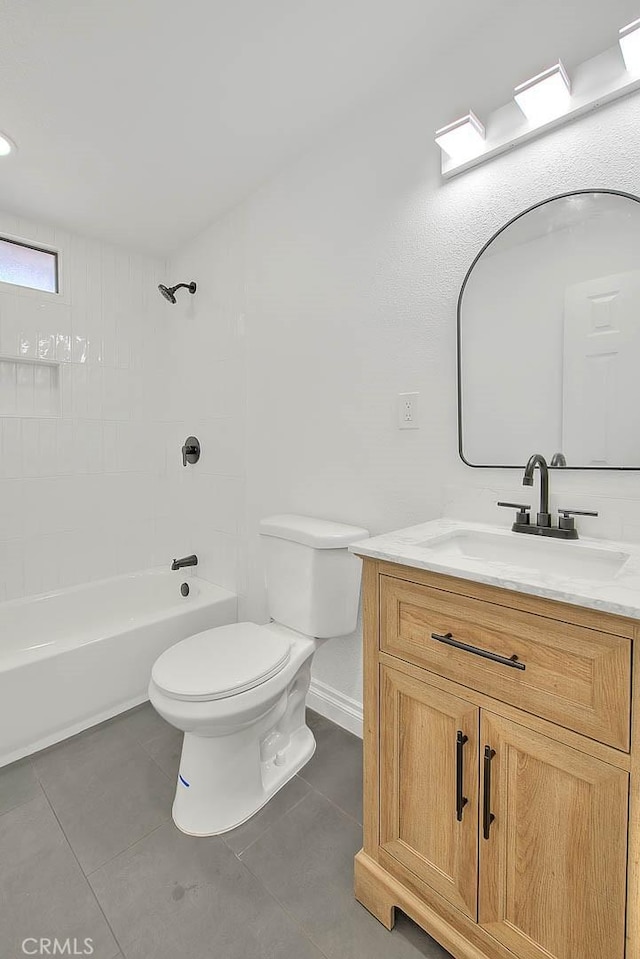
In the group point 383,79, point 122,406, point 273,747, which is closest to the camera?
point 383,79

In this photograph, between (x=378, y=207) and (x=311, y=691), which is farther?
(x=311, y=691)

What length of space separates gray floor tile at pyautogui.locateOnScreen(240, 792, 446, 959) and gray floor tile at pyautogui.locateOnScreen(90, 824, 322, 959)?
0.04 meters

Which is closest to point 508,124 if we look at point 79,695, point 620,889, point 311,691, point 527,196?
point 527,196

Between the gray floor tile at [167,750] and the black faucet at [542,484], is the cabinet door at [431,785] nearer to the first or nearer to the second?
the black faucet at [542,484]

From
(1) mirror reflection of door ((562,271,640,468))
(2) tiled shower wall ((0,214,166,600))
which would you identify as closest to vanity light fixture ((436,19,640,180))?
(1) mirror reflection of door ((562,271,640,468))

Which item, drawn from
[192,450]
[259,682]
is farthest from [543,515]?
[192,450]

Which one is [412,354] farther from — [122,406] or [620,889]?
[122,406]

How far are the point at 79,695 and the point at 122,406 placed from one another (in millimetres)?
1574

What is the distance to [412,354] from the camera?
1.56 meters

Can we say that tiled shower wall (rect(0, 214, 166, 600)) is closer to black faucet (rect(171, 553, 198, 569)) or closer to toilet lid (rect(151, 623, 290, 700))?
black faucet (rect(171, 553, 198, 569))

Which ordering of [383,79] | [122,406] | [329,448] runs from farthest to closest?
[122,406], [329,448], [383,79]

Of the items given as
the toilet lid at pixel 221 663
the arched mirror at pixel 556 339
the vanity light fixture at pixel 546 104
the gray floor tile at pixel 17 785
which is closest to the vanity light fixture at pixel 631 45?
the vanity light fixture at pixel 546 104

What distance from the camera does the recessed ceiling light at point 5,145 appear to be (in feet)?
5.66

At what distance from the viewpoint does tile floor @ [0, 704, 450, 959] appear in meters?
1.07
